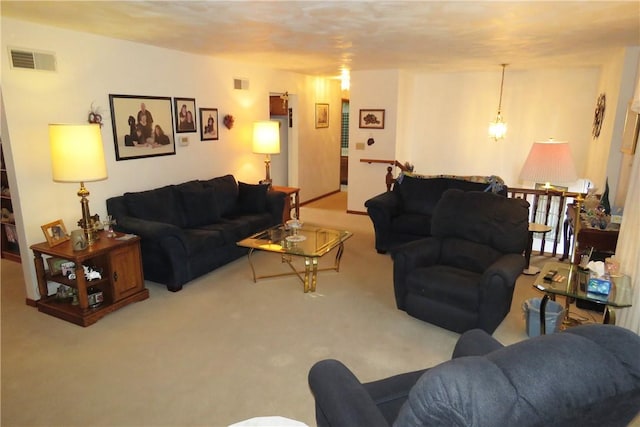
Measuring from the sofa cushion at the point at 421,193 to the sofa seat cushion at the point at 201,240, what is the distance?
2.34 meters

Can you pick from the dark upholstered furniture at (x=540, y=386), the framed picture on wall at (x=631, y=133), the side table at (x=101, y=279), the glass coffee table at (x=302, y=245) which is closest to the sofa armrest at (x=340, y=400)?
the dark upholstered furniture at (x=540, y=386)

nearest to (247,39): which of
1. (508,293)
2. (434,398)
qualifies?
(508,293)

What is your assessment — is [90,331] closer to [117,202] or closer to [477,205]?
[117,202]

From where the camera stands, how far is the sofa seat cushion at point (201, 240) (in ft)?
13.0

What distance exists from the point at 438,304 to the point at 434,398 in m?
2.26

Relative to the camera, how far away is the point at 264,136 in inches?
225

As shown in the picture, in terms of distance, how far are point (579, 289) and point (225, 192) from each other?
3.94 meters

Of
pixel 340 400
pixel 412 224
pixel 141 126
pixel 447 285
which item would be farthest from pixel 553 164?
pixel 141 126

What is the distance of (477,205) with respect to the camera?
11.3ft

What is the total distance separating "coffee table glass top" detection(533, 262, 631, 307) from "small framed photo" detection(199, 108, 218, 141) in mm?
4162

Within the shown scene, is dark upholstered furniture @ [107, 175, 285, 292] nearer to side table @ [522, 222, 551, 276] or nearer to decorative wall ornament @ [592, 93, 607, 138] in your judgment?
side table @ [522, 222, 551, 276]

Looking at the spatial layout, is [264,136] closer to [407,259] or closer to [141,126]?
[141,126]

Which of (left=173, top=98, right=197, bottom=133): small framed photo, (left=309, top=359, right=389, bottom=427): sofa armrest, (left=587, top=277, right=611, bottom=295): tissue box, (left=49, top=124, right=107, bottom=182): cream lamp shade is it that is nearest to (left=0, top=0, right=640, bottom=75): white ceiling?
(left=173, top=98, right=197, bottom=133): small framed photo

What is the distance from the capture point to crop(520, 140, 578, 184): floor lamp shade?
3.42 m
